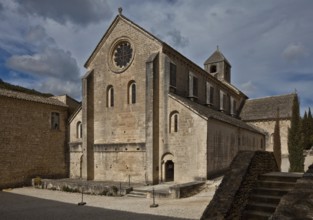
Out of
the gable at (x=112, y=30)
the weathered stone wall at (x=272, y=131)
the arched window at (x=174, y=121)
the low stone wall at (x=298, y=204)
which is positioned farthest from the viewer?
the weathered stone wall at (x=272, y=131)

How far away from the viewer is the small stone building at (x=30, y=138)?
73.8 ft

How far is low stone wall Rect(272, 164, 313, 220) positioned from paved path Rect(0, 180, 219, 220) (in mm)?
5555

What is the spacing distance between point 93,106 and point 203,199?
1439cm

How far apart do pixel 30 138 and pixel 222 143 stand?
645 inches

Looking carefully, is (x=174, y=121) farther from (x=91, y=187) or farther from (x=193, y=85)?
(x=91, y=187)

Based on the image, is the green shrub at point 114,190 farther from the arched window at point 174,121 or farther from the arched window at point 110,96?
the arched window at point 110,96

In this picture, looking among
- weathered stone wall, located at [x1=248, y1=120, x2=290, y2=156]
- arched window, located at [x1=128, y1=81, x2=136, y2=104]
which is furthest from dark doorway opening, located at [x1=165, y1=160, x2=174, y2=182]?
weathered stone wall, located at [x1=248, y1=120, x2=290, y2=156]

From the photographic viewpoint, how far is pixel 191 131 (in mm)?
20859

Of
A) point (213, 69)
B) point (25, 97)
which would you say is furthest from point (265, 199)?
point (213, 69)

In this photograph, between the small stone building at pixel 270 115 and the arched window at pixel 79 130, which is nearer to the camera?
the arched window at pixel 79 130

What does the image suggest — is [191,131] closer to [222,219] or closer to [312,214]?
[222,219]

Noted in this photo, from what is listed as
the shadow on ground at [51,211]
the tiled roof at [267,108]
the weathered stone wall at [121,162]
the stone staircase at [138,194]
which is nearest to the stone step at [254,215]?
the shadow on ground at [51,211]

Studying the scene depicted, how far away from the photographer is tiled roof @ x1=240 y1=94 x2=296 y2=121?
129 ft

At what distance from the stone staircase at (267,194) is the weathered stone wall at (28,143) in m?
19.8
